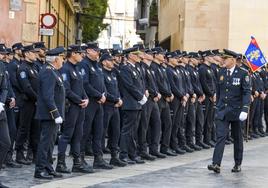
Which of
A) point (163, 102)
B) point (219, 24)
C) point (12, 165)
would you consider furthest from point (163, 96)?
point (219, 24)

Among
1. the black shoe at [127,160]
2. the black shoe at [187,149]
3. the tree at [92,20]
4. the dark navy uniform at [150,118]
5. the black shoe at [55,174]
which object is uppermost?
the tree at [92,20]

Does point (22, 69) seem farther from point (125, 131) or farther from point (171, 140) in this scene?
point (171, 140)

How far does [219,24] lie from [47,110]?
2578cm

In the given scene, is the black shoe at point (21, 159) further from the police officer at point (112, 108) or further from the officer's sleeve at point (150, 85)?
the officer's sleeve at point (150, 85)

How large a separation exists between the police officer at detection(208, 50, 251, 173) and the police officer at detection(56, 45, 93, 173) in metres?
2.41

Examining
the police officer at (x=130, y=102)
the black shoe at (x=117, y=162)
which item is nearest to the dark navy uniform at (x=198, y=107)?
the police officer at (x=130, y=102)

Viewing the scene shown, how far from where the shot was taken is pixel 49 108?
13.0 m

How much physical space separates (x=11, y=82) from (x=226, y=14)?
2359cm

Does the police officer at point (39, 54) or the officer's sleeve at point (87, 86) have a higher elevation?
the police officer at point (39, 54)

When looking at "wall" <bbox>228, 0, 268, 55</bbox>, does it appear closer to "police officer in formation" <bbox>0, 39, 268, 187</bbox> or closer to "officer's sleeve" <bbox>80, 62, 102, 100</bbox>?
"police officer in formation" <bbox>0, 39, 268, 187</bbox>

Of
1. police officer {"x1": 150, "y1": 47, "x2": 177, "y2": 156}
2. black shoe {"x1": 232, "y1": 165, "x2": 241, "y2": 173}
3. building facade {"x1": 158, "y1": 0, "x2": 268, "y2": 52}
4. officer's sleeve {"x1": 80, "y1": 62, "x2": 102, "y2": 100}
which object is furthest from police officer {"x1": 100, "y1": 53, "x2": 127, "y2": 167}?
building facade {"x1": 158, "y1": 0, "x2": 268, "y2": 52}

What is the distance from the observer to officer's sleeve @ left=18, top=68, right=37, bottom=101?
1506 cm

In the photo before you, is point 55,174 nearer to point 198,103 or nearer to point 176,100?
point 176,100

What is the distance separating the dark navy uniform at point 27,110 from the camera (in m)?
15.1
